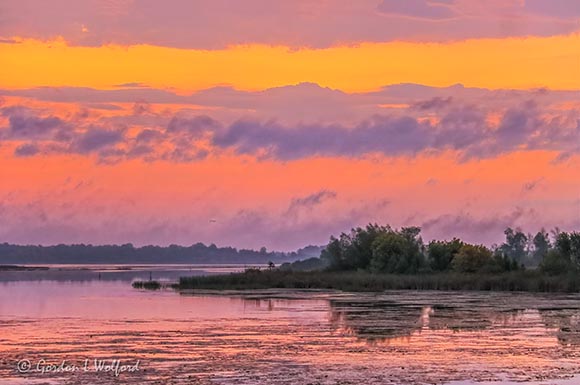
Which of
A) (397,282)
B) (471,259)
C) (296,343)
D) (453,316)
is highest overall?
(471,259)

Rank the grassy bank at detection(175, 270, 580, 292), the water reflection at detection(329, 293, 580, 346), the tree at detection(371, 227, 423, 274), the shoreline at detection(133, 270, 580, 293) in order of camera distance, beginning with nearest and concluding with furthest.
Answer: the water reflection at detection(329, 293, 580, 346)
the shoreline at detection(133, 270, 580, 293)
the grassy bank at detection(175, 270, 580, 292)
the tree at detection(371, 227, 423, 274)

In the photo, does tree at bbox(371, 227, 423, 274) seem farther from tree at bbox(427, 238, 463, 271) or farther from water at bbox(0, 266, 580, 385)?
water at bbox(0, 266, 580, 385)

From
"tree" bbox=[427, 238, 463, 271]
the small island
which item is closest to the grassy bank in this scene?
the small island

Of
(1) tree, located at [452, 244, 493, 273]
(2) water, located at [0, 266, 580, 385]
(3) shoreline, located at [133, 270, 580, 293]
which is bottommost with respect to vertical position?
(2) water, located at [0, 266, 580, 385]

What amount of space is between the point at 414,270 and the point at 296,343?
222ft

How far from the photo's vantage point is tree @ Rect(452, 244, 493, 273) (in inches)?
3713

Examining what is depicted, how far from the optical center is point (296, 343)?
34281 millimetres

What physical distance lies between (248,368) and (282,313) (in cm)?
2316

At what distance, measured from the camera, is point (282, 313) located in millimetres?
50688

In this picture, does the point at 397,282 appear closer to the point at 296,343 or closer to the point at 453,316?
the point at 453,316

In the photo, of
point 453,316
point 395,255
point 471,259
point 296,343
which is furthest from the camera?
point 395,255

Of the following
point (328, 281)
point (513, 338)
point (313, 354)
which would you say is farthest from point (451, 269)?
point (313, 354)

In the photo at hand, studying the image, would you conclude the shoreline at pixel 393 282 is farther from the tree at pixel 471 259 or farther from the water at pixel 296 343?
the water at pixel 296 343

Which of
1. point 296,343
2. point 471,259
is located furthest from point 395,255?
point 296,343
